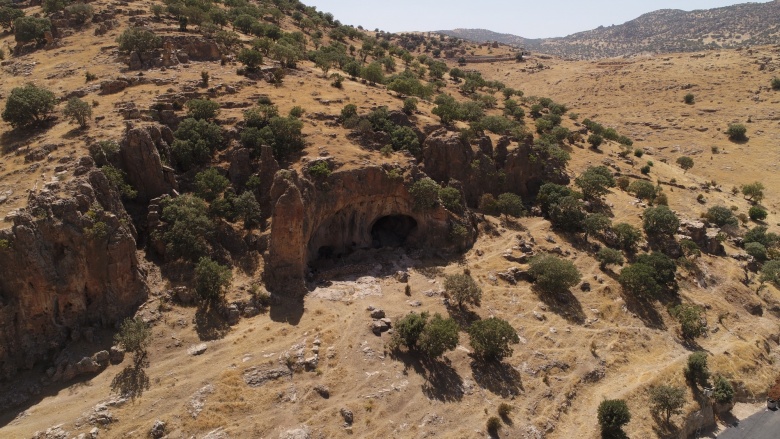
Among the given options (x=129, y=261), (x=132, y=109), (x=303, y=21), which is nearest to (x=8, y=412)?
(x=129, y=261)

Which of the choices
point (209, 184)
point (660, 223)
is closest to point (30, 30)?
point (209, 184)

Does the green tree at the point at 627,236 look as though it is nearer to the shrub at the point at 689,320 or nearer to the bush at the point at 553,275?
the shrub at the point at 689,320

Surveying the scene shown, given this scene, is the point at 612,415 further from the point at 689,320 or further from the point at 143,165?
the point at 143,165

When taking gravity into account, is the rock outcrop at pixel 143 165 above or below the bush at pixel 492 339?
above

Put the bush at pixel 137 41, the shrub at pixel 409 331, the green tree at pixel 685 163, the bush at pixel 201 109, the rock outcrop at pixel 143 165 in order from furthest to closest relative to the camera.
→ the green tree at pixel 685 163, the bush at pixel 137 41, the bush at pixel 201 109, the rock outcrop at pixel 143 165, the shrub at pixel 409 331

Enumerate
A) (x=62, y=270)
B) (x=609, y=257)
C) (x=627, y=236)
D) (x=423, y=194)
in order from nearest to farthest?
(x=62, y=270), (x=423, y=194), (x=609, y=257), (x=627, y=236)

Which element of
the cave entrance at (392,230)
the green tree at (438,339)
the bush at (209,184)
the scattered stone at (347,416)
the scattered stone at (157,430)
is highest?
the bush at (209,184)

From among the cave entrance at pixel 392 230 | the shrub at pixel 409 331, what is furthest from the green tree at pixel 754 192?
the shrub at pixel 409 331
